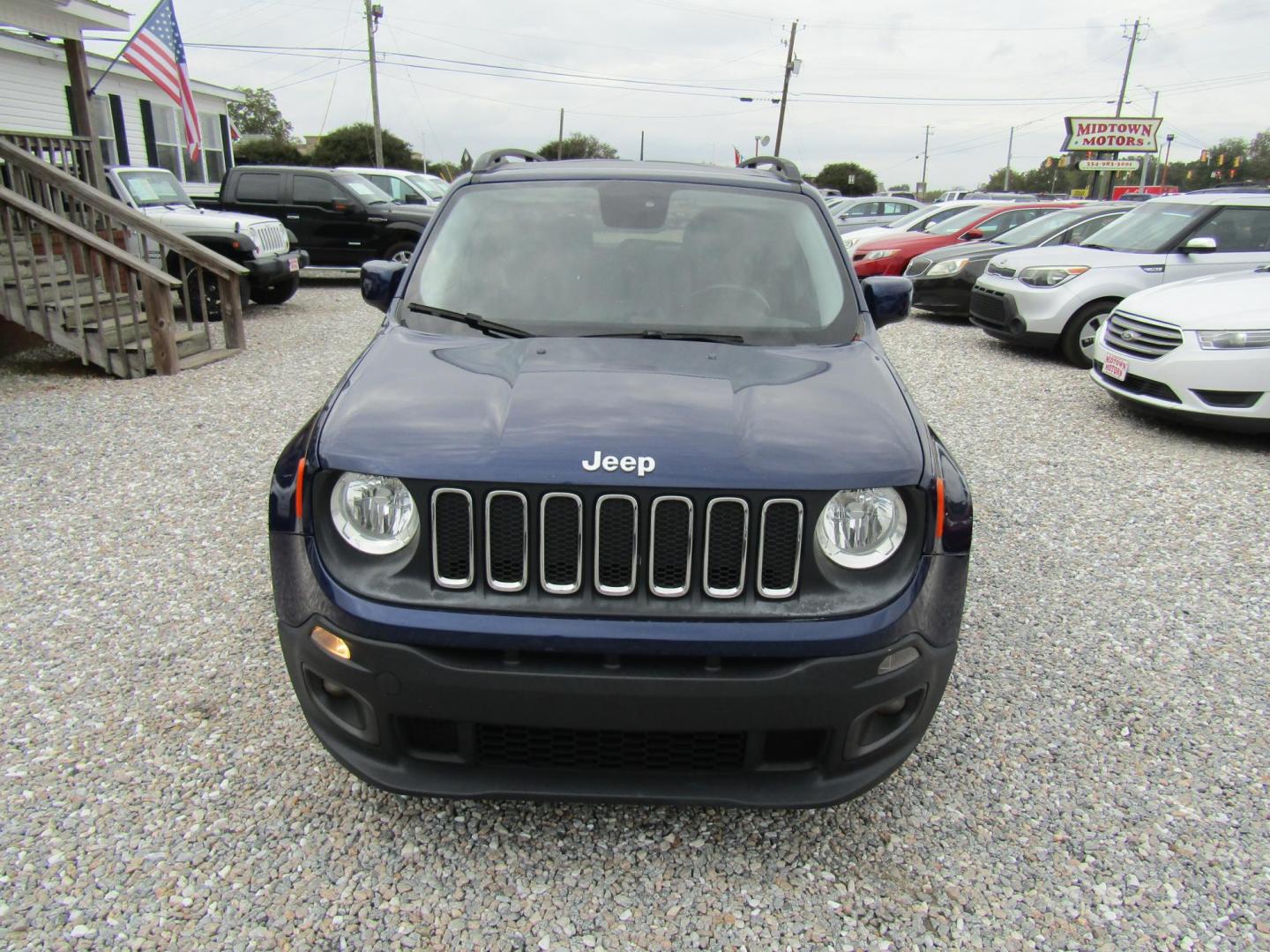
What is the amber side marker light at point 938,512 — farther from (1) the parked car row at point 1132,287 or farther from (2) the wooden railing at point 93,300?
(2) the wooden railing at point 93,300

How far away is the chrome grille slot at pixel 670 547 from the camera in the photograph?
211 centimetres

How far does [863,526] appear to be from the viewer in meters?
2.21

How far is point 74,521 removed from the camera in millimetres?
4750

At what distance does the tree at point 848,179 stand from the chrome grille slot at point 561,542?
215 ft

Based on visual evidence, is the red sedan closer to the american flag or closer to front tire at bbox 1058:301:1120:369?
front tire at bbox 1058:301:1120:369

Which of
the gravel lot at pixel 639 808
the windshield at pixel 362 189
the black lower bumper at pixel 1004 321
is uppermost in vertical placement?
the windshield at pixel 362 189

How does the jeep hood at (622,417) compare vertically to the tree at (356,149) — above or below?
below

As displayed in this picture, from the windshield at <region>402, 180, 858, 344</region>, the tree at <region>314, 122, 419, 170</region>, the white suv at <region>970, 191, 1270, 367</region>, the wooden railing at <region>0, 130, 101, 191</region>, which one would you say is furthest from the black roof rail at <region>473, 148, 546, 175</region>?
the tree at <region>314, 122, 419, 170</region>

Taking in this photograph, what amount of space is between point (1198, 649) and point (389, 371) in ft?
11.0

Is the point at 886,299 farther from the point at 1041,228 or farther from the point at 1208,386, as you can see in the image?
the point at 1041,228

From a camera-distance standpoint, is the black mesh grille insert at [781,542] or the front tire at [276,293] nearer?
the black mesh grille insert at [781,542]

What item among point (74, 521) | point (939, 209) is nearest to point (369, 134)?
point (939, 209)

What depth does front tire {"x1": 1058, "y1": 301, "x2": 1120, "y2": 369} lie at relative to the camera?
9.20 metres

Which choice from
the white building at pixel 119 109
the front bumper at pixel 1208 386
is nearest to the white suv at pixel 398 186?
the white building at pixel 119 109
